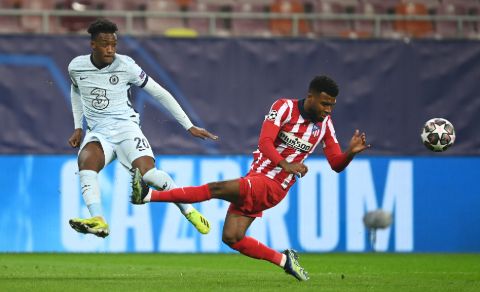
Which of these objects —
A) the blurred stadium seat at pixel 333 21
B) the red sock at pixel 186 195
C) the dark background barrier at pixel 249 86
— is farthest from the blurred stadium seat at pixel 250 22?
the red sock at pixel 186 195

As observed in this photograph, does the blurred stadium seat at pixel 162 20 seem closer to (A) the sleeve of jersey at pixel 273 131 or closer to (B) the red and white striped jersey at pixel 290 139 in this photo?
(B) the red and white striped jersey at pixel 290 139

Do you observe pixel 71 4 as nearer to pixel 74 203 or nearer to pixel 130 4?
pixel 130 4

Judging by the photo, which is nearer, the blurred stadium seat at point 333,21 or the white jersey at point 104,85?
the white jersey at point 104,85

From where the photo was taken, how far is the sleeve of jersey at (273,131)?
9.69m

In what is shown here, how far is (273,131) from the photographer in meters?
9.86

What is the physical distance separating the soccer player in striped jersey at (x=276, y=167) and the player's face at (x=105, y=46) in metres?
1.48

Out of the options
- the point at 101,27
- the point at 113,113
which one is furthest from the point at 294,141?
the point at 101,27

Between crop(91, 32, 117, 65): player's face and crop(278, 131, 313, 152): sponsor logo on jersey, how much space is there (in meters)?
1.76

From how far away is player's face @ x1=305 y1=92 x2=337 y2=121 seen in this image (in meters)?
9.91

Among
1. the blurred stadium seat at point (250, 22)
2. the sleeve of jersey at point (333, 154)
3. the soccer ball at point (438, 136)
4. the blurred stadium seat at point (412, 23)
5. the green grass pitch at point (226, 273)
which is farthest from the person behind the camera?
the blurred stadium seat at point (412, 23)

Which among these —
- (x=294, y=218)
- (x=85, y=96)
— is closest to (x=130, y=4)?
(x=294, y=218)

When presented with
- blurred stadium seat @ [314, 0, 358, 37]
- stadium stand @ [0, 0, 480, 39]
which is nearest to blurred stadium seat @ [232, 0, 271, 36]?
stadium stand @ [0, 0, 480, 39]

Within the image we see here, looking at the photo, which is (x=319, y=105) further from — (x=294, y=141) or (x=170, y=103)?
(x=170, y=103)

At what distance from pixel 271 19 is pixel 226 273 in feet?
24.4
